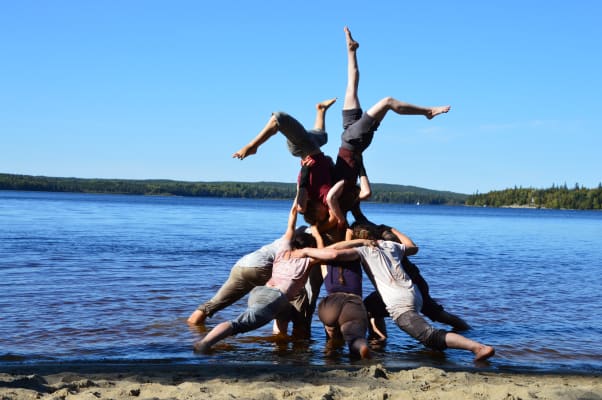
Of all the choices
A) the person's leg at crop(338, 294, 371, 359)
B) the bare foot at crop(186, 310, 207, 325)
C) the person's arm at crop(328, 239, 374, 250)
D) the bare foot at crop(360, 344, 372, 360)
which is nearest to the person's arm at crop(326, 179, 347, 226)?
the person's arm at crop(328, 239, 374, 250)

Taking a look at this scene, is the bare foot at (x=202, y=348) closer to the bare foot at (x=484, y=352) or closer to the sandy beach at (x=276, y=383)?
the sandy beach at (x=276, y=383)

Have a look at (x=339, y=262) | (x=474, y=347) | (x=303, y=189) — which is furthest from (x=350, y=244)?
(x=474, y=347)

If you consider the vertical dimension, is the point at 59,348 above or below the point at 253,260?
below

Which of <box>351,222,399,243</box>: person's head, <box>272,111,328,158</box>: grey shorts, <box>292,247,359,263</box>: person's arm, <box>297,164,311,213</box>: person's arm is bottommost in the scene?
<box>292,247,359,263</box>: person's arm

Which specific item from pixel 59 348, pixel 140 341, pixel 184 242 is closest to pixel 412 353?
pixel 140 341

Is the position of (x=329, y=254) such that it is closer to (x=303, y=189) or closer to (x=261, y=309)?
(x=303, y=189)

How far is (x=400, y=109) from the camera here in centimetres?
956

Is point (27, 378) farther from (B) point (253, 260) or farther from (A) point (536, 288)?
(A) point (536, 288)

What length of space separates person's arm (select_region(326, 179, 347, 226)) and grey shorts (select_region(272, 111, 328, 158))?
2.15ft

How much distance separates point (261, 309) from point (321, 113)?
348 centimetres

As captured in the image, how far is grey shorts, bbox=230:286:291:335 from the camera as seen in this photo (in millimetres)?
9336

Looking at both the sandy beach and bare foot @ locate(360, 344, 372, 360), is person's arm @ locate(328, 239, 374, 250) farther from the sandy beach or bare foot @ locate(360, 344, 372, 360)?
the sandy beach

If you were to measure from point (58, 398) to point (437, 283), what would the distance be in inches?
538

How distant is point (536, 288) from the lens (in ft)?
59.4
